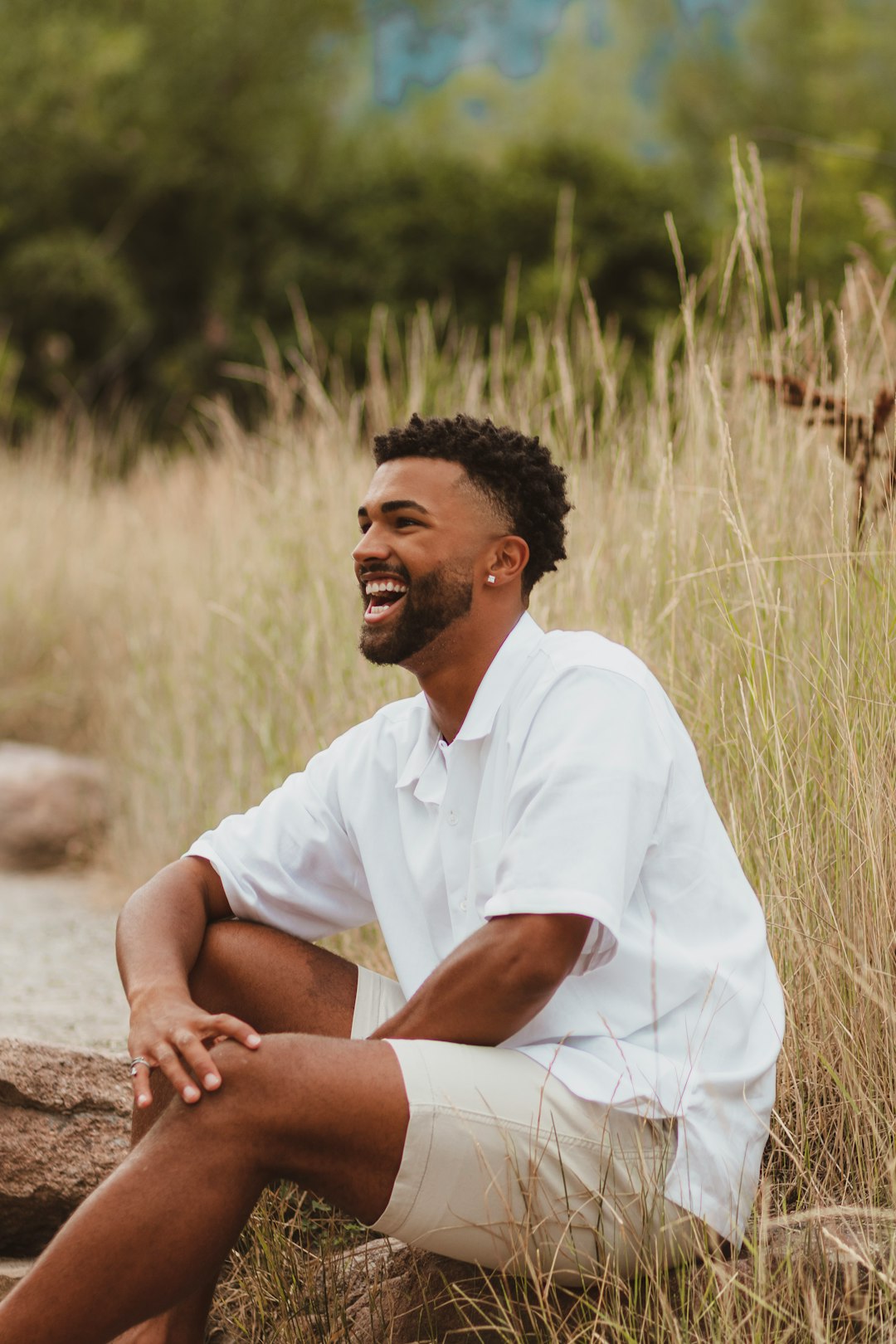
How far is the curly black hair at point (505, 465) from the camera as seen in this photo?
→ 2.26m

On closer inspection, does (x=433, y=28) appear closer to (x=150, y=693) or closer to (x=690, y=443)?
(x=150, y=693)

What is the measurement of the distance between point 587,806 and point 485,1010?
0.30 metres

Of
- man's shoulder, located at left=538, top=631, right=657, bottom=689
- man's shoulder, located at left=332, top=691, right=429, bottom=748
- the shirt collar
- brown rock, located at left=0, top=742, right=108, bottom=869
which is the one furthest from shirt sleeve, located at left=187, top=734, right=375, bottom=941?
brown rock, located at left=0, top=742, right=108, bottom=869

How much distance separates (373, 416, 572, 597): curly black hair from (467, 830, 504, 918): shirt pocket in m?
0.46

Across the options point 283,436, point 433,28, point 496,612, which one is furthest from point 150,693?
point 433,28

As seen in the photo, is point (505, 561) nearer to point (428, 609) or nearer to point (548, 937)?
point (428, 609)

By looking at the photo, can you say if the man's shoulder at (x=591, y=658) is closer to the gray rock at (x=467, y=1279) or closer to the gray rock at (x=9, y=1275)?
the gray rock at (x=467, y=1279)

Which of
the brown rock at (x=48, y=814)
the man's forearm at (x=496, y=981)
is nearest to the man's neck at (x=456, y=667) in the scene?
the man's forearm at (x=496, y=981)

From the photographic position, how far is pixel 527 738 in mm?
2010

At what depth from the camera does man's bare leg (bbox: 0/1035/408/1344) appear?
172cm

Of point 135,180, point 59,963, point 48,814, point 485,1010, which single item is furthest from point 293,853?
point 135,180

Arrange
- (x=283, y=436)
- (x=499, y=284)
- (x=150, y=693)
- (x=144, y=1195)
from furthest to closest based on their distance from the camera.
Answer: (x=499, y=284) < (x=150, y=693) < (x=283, y=436) < (x=144, y=1195)

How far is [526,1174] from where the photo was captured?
1.90 metres

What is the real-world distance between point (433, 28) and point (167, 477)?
14.7 m
